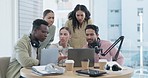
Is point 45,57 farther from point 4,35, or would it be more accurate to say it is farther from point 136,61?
point 136,61

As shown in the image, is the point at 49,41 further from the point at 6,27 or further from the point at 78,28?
the point at 6,27

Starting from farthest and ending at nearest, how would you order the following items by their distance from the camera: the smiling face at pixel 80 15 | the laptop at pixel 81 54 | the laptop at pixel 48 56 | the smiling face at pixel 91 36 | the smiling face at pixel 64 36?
the smiling face at pixel 80 15 → the smiling face at pixel 64 36 → the smiling face at pixel 91 36 → the laptop at pixel 81 54 → the laptop at pixel 48 56

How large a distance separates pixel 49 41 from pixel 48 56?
2.44ft

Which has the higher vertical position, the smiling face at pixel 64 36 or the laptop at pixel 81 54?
the smiling face at pixel 64 36

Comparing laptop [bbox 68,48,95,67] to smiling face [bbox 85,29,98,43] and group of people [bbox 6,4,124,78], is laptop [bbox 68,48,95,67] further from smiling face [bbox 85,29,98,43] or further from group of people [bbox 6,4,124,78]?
smiling face [bbox 85,29,98,43]

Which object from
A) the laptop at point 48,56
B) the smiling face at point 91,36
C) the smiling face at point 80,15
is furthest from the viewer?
the smiling face at point 80,15

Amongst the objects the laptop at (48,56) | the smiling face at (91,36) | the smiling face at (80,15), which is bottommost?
the laptop at (48,56)

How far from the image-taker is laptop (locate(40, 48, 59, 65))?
2.14m

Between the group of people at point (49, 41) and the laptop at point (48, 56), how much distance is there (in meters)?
0.10

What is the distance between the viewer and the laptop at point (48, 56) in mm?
2141

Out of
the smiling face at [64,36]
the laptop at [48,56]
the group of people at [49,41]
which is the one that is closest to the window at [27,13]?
the group of people at [49,41]

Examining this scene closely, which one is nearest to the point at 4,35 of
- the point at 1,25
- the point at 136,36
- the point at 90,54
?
the point at 1,25

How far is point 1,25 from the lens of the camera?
3547mm

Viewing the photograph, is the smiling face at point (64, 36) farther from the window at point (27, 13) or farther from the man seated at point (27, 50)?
the window at point (27, 13)
